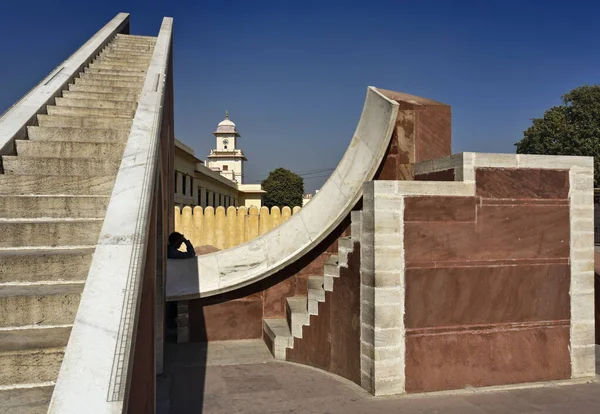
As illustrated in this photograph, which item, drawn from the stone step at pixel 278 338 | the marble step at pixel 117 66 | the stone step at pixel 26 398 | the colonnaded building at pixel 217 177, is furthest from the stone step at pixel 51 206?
the colonnaded building at pixel 217 177

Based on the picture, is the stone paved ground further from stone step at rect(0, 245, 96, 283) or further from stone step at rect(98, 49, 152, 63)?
stone step at rect(98, 49, 152, 63)

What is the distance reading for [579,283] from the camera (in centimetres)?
570

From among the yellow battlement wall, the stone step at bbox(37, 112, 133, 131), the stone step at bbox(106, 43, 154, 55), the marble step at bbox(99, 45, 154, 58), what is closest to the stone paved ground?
the stone step at bbox(37, 112, 133, 131)

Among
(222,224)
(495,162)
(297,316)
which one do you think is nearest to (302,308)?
(297,316)

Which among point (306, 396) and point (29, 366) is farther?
point (306, 396)

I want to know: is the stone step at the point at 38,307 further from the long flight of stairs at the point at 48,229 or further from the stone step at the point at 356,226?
the stone step at the point at 356,226

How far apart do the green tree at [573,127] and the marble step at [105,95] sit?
93.2 feet

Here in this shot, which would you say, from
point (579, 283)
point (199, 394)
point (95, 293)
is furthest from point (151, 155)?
point (579, 283)

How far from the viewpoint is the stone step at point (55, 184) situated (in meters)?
4.00

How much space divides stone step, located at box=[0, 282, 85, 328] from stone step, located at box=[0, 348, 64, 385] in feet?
1.29

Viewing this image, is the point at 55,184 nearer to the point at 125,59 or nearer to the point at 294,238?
the point at 294,238

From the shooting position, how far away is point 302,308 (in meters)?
6.78

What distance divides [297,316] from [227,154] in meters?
53.9

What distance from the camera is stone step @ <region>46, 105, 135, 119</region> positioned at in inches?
230
